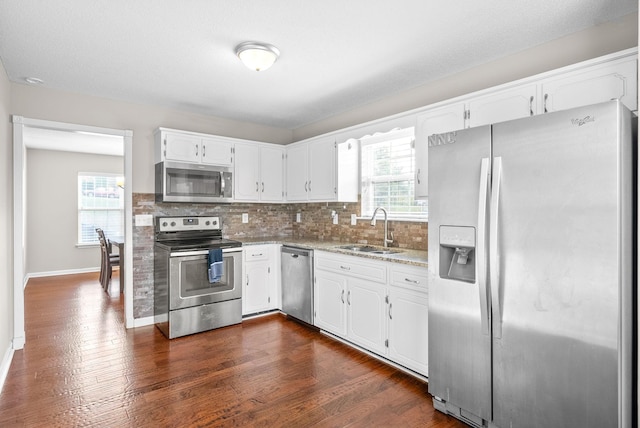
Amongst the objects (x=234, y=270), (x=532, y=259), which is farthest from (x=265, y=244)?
(x=532, y=259)

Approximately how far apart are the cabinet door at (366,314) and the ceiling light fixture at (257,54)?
1.92 m

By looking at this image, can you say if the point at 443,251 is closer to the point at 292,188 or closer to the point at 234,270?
the point at 234,270

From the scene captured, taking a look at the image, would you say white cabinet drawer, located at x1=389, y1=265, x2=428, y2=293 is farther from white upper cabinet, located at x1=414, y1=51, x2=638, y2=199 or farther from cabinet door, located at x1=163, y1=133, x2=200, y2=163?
cabinet door, located at x1=163, y1=133, x2=200, y2=163

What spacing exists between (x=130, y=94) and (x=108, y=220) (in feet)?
15.5

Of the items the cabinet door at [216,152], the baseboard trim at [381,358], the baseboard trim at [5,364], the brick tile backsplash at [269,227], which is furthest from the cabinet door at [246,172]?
the baseboard trim at [5,364]

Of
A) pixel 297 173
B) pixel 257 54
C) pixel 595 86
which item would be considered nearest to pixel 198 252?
pixel 297 173

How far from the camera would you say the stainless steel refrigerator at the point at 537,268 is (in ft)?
5.19

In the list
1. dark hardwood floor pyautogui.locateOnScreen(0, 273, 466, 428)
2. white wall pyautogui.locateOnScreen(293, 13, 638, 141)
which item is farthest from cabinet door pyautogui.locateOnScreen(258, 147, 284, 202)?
dark hardwood floor pyautogui.locateOnScreen(0, 273, 466, 428)

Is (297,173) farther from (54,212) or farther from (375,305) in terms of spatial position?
(54,212)

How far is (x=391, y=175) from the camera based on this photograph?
147 inches

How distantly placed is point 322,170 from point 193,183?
1.45 meters

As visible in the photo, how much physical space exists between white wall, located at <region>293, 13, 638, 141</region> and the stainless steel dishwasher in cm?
171

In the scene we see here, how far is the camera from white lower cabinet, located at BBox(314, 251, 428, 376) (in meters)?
2.62

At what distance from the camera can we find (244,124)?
4809 mm
